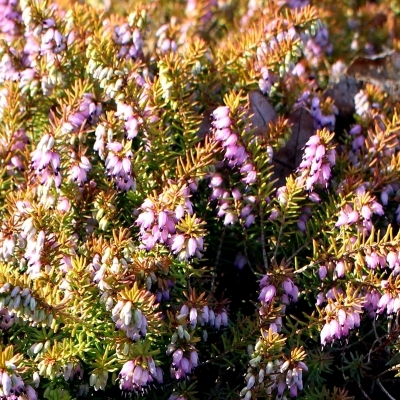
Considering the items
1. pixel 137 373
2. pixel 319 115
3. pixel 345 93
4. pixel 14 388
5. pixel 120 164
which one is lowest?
pixel 345 93

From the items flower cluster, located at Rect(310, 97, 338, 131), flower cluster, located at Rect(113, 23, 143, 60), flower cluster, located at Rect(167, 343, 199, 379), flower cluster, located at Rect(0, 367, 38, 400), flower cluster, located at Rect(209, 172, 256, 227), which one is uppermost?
flower cluster, located at Rect(113, 23, 143, 60)

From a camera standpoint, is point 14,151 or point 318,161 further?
point 14,151

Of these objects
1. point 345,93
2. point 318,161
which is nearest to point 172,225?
point 318,161

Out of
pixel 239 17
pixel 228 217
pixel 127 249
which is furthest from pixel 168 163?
pixel 239 17

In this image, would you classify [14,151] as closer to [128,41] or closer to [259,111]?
[128,41]

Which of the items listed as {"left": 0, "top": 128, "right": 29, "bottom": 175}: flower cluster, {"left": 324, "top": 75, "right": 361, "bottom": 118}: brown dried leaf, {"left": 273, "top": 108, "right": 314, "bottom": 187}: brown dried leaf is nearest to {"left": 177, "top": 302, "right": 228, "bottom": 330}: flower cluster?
{"left": 273, "top": 108, "right": 314, "bottom": 187}: brown dried leaf

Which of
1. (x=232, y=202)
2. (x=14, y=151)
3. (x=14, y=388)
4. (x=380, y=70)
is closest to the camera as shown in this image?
(x=14, y=388)

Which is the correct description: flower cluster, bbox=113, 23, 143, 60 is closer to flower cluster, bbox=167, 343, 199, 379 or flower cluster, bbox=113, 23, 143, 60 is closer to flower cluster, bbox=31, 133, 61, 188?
flower cluster, bbox=31, 133, 61, 188
